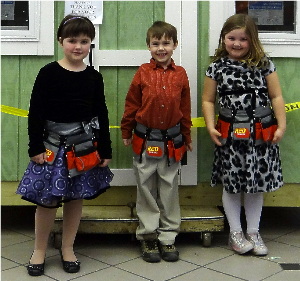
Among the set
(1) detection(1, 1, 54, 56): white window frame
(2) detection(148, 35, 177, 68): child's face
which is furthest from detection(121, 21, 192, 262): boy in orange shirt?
(1) detection(1, 1, 54, 56): white window frame

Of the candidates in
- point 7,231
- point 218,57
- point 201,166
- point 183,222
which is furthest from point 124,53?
point 7,231

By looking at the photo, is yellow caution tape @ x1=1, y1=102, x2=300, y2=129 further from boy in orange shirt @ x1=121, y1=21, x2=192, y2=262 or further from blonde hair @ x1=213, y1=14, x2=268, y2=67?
blonde hair @ x1=213, y1=14, x2=268, y2=67

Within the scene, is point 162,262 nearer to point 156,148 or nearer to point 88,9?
point 156,148

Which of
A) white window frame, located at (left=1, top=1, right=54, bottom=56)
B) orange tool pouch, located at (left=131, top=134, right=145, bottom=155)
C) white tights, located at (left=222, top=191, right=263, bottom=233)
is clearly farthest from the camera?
white window frame, located at (left=1, top=1, right=54, bottom=56)

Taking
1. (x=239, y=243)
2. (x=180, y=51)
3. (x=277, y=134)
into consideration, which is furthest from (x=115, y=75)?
(x=239, y=243)

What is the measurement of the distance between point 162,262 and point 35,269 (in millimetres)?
732

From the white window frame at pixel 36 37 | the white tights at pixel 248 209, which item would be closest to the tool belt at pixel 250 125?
the white tights at pixel 248 209

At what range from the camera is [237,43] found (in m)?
3.37

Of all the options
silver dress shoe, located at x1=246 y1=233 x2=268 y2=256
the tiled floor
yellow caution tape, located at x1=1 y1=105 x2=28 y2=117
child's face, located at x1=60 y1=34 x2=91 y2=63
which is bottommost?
the tiled floor

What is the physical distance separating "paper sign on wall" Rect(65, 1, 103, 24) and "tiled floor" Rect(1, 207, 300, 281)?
4.79ft

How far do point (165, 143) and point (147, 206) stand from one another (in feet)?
1.36

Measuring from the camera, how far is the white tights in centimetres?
353

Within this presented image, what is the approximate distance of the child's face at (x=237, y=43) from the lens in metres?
3.38

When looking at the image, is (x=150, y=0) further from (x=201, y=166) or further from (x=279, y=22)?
(x=201, y=166)
